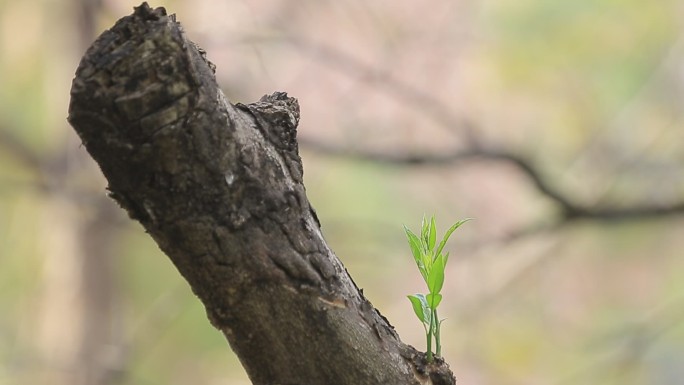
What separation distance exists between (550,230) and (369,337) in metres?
2.14

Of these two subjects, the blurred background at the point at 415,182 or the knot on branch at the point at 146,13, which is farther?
the blurred background at the point at 415,182

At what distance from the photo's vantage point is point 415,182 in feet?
14.8

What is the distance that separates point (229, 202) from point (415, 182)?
401cm

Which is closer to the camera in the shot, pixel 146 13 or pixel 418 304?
pixel 146 13

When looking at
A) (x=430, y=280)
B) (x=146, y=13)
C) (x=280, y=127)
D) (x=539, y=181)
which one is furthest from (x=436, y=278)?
(x=539, y=181)

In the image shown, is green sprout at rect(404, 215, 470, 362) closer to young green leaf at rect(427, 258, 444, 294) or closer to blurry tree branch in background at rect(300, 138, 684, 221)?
young green leaf at rect(427, 258, 444, 294)

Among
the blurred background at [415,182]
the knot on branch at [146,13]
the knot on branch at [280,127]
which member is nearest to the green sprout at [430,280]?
the knot on branch at [280,127]

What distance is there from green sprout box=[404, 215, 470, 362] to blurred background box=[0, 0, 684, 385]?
1.92m

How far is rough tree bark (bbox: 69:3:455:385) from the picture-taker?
1.67 feet

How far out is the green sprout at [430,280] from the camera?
704 millimetres

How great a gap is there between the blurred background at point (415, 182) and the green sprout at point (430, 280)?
6.31ft

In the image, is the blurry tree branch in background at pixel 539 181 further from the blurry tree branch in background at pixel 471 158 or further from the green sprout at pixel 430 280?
the green sprout at pixel 430 280

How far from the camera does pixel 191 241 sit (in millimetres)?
549

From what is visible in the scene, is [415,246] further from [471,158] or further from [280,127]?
[471,158]
